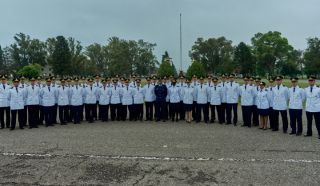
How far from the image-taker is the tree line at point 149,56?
71.9m

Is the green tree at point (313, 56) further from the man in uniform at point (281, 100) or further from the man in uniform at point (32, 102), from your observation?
the man in uniform at point (32, 102)

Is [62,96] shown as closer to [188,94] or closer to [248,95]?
[188,94]

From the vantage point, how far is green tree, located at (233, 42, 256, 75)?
70.7 meters

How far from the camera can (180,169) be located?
723cm

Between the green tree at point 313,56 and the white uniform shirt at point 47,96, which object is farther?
the green tree at point 313,56

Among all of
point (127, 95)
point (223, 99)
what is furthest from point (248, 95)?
point (127, 95)

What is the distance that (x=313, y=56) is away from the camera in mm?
66812

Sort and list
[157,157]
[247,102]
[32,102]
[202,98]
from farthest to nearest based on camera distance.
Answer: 1. [202,98]
2. [32,102]
3. [247,102]
4. [157,157]

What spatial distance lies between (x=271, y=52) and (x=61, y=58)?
41.3 m

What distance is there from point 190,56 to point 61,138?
73916mm

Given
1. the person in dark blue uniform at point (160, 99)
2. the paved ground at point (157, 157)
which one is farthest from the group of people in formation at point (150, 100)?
the paved ground at point (157, 157)

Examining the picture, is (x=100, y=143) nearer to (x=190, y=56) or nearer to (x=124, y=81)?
(x=124, y=81)

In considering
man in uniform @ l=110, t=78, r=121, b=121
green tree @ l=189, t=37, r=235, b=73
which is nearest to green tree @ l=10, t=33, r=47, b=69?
green tree @ l=189, t=37, r=235, b=73

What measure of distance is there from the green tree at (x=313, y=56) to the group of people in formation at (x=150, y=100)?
5690 centimetres
